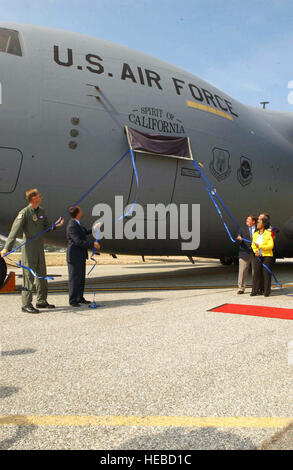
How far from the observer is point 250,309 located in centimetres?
623

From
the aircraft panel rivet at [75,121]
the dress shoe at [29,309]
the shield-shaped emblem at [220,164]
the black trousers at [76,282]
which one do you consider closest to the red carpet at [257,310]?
the black trousers at [76,282]

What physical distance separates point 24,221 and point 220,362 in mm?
4084

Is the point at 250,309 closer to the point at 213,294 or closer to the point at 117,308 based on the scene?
the point at 213,294

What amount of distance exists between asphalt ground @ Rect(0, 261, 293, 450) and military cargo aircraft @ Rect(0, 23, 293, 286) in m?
2.97

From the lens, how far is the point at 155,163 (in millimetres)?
8398

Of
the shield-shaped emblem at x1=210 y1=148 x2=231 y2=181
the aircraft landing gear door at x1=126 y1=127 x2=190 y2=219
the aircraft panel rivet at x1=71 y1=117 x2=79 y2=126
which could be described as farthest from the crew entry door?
the aircraft panel rivet at x1=71 y1=117 x2=79 y2=126

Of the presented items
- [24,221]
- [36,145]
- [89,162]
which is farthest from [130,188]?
[24,221]

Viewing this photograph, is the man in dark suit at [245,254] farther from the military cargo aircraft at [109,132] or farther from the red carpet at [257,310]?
the red carpet at [257,310]

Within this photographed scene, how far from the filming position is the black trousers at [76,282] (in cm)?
649

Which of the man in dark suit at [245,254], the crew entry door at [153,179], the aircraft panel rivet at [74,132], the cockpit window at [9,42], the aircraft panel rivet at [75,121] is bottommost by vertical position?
the man in dark suit at [245,254]

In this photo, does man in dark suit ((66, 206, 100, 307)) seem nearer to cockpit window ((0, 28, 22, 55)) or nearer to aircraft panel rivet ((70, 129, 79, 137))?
aircraft panel rivet ((70, 129, 79, 137))

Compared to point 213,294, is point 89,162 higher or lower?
higher

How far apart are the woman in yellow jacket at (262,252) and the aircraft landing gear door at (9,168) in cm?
523

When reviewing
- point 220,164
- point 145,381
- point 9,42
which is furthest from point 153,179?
point 145,381
